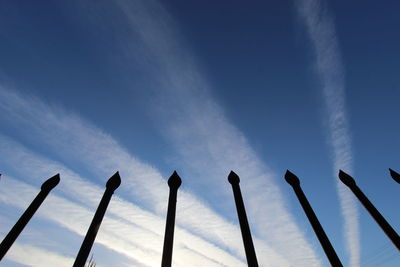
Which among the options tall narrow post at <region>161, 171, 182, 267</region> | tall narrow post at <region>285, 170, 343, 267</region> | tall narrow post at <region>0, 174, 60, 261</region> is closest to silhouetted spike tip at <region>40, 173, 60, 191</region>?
tall narrow post at <region>0, 174, 60, 261</region>

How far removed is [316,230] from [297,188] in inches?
62.6

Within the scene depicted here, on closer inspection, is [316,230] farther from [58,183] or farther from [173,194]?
[58,183]

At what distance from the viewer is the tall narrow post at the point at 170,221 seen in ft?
20.0

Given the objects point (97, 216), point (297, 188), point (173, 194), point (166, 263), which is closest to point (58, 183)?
point (97, 216)

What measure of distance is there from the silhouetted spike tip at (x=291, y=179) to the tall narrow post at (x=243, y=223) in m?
2.01

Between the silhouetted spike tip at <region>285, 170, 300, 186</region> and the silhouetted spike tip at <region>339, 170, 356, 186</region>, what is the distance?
2.33 meters

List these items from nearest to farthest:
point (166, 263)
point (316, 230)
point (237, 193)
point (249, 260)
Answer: point (166, 263), point (249, 260), point (316, 230), point (237, 193)

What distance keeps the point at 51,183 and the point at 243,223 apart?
7.18m

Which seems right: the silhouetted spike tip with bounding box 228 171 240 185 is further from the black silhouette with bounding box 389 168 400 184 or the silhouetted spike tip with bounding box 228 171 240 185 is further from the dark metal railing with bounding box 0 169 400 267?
the black silhouette with bounding box 389 168 400 184

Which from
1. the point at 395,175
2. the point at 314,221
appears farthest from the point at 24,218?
the point at 395,175

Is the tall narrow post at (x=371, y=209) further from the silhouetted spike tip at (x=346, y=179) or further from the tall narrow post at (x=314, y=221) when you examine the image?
the tall narrow post at (x=314, y=221)

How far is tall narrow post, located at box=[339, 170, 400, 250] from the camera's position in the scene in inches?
306

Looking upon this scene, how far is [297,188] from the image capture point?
342 inches

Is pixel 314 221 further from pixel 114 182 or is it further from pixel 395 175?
pixel 114 182
